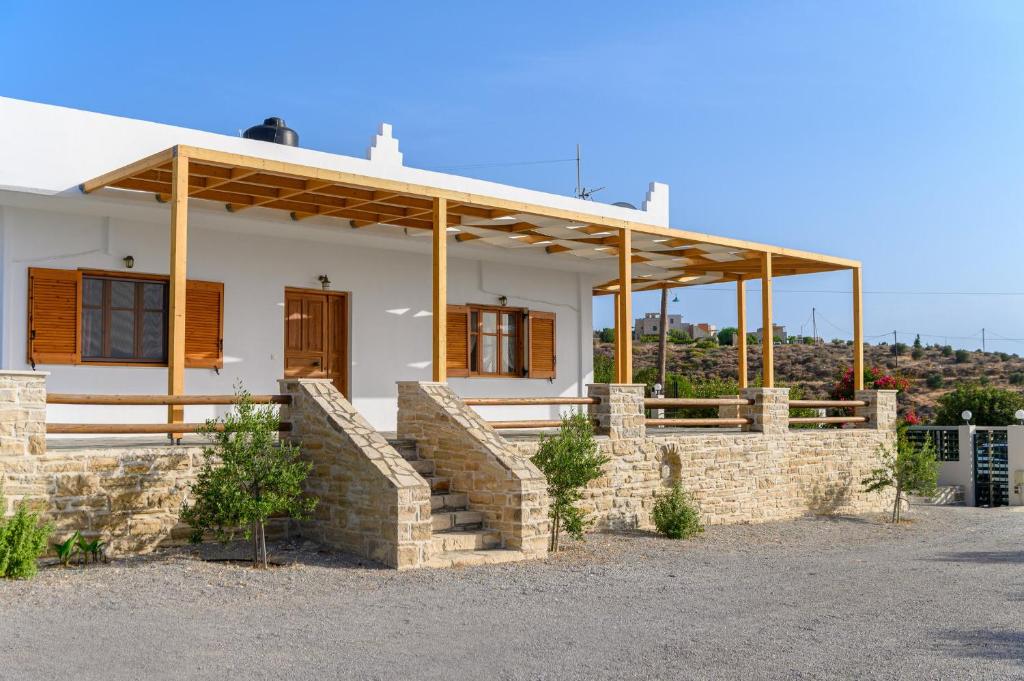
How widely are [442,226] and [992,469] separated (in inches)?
555

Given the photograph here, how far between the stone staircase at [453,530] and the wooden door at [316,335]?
364 cm

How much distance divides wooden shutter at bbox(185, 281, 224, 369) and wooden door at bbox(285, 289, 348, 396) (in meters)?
1.06

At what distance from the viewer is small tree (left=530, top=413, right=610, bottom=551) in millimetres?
10844

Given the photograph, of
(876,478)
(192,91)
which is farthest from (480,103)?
(876,478)

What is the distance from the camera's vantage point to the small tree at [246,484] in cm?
879

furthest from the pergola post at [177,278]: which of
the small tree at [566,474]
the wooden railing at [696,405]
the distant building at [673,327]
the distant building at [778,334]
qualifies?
the distant building at [778,334]

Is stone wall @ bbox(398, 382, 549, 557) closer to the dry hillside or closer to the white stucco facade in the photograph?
the white stucco facade

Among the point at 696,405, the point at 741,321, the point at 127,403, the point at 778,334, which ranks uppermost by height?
the point at 778,334

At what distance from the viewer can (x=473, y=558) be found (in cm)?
933

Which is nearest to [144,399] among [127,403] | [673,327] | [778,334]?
[127,403]

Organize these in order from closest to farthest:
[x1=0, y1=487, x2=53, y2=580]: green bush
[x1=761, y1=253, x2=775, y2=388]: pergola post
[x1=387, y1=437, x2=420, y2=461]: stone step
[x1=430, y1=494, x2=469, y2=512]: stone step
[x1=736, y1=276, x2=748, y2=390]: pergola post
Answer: [x1=0, y1=487, x2=53, y2=580]: green bush → [x1=430, y1=494, x2=469, y2=512]: stone step → [x1=387, y1=437, x2=420, y2=461]: stone step → [x1=761, y1=253, x2=775, y2=388]: pergola post → [x1=736, y1=276, x2=748, y2=390]: pergola post

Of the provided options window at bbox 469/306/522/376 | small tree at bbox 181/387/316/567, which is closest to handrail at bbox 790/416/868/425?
window at bbox 469/306/522/376

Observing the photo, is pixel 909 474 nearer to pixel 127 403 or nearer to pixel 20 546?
pixel 127 403

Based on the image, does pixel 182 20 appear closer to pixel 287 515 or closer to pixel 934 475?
pixel 287 515
